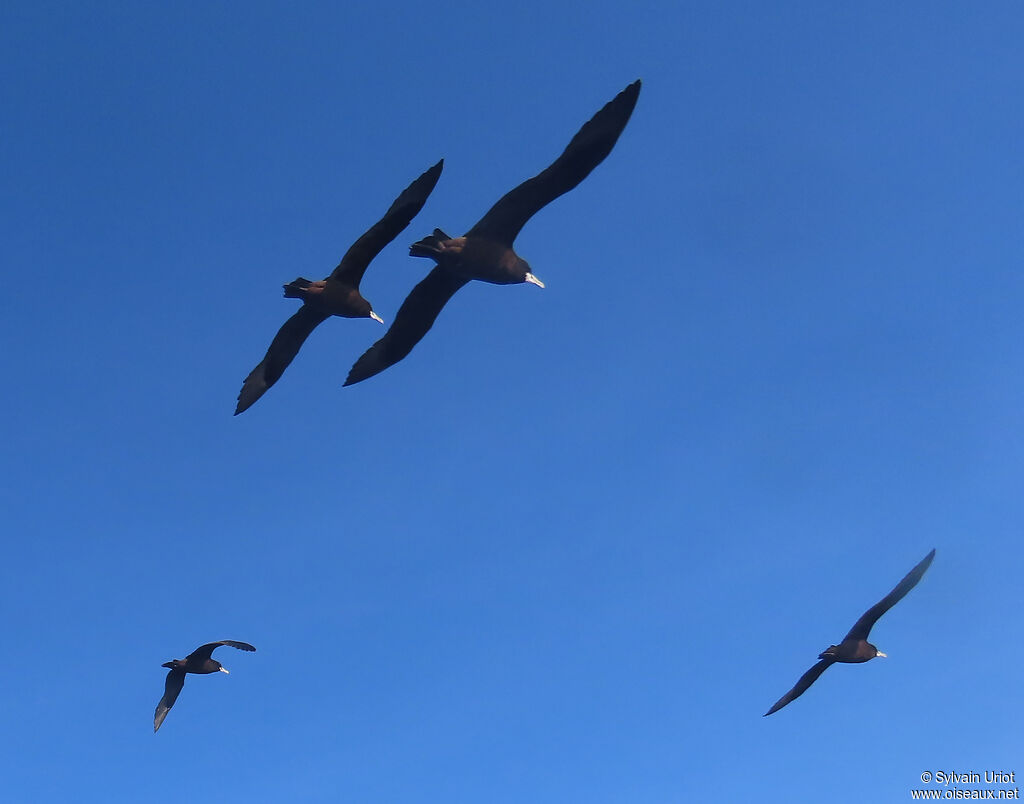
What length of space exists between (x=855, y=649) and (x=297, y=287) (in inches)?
658

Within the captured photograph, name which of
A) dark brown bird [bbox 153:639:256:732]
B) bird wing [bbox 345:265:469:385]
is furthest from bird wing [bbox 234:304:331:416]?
dark brown bird [bbox 153:639:256:732]

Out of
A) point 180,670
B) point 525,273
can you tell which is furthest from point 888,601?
point 180,670

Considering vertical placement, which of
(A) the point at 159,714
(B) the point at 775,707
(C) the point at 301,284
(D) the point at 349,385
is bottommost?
(B) the point at 775,707

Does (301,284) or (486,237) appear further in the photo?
(301,284)

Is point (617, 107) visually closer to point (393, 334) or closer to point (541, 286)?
point (541, 286)

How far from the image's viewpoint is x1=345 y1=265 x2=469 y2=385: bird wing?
1795 centimetres

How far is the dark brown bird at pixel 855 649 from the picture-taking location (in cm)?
2153

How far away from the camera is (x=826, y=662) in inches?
936

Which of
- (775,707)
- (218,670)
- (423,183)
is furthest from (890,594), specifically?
(218,670)

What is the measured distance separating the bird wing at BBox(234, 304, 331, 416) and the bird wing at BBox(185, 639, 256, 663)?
6.15 m


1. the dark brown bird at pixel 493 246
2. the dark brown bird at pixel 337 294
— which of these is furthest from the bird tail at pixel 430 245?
the dark brown bird at pixel 337 294

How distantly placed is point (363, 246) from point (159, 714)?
48.3ft

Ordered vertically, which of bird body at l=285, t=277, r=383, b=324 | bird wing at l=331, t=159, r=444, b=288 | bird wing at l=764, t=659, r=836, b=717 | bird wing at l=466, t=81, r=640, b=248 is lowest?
bird wing at l=764, t=659, r=836, b=717

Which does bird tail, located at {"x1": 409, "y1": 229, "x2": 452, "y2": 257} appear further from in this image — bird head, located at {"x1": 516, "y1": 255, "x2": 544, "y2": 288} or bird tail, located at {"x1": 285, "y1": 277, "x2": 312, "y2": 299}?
bird tail, located at {"x1": 285, "y1": 277, "x2": 312, "y2": 299}
